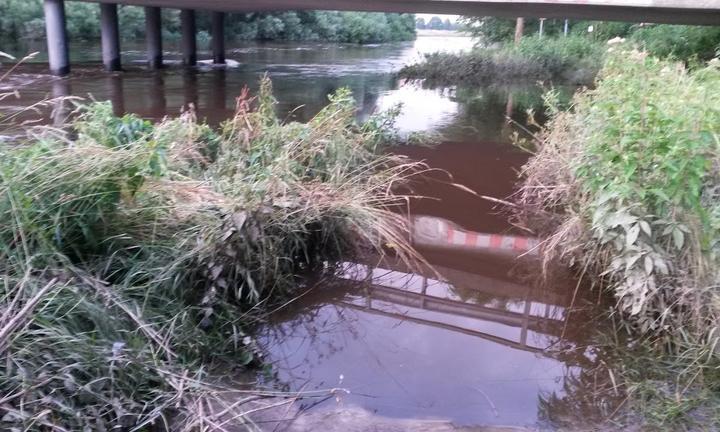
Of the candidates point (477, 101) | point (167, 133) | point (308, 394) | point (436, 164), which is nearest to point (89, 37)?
point (477, 101)

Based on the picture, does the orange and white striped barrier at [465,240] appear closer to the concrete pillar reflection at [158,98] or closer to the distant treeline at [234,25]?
the concrete pillar reflection at [158,98]

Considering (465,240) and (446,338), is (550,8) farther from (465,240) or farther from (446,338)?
(446,338)

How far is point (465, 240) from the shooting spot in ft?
22.0

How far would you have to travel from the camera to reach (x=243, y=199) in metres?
4.74

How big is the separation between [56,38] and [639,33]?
20.7 metres

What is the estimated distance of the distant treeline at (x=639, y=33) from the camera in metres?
19.8

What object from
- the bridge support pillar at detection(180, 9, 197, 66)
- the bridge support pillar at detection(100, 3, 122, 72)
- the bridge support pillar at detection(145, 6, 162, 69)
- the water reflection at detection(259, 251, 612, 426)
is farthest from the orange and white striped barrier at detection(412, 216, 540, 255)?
the bridge support pillar at detection(180, 9, 197, 66)

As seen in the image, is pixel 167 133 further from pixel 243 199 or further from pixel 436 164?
pixel 436 164

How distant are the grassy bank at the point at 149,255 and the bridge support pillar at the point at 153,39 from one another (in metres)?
19.5

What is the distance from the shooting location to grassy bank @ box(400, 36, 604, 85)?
22.8 m

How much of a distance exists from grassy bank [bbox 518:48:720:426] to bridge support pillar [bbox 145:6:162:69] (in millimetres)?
22033

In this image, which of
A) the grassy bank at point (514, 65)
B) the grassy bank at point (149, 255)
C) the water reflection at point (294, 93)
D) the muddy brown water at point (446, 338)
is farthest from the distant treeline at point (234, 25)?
the grassy bank at point (149, 255)

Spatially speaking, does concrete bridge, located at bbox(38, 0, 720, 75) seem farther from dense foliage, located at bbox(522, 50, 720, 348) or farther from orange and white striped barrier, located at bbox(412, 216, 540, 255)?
dense foliage, located at bbox(522, 50, 720, 348)

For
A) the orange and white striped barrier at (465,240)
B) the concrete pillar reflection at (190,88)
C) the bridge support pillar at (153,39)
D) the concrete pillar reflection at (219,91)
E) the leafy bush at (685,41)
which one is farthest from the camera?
the bridge support pillar at (153,39)
